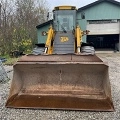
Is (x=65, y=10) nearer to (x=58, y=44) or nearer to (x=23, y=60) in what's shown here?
(x=58, y=44)

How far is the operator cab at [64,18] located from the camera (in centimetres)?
976

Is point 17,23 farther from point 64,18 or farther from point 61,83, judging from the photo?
point 61,83

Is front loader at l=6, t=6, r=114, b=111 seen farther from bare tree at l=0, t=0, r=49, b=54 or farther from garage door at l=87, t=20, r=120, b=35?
garage door at l=87, t=20, r=120, b=35

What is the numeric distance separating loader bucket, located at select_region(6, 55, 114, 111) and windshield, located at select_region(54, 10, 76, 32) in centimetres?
482

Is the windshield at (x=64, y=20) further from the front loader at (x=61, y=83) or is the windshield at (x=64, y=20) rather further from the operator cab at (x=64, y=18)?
the front loader at (x=61, y=83)

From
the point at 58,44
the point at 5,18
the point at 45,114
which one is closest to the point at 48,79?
the point at 45,114

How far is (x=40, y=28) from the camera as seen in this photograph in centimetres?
1988

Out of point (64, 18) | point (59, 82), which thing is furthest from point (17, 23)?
point (59, 82)

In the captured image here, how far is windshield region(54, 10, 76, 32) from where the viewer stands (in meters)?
9.73

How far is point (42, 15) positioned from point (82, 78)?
999 inches

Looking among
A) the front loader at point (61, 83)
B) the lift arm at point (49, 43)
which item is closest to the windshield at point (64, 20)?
the lift arm at point (49, 43)

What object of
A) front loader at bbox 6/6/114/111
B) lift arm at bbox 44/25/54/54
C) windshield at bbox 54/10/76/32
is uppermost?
windshield at bbox 54/10/76/32

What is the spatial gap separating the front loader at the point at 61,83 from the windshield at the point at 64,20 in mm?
4821

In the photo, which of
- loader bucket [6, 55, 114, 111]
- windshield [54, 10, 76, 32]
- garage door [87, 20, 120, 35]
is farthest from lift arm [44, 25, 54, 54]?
garage door [87, 20, 120, 35]
